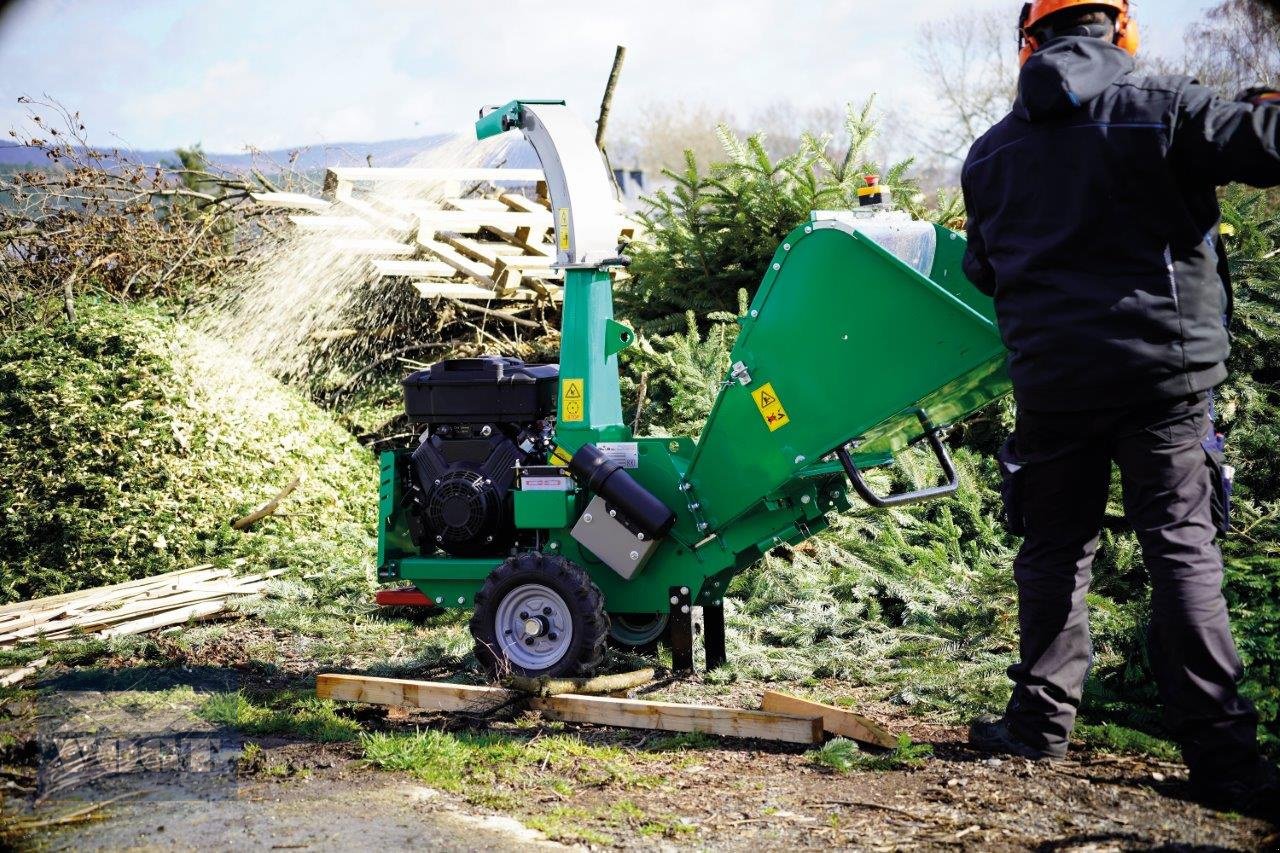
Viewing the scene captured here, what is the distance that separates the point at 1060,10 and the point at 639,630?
3.17 meters

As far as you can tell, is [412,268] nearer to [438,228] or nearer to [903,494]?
[438,228]

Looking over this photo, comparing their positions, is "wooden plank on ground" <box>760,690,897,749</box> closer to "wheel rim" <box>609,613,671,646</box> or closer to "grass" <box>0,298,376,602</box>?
"wheel rim" <box>609,613,671,646</box>

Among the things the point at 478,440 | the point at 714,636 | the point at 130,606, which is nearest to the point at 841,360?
the point at 714,636

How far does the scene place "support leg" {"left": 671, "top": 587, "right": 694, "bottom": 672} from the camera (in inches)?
191

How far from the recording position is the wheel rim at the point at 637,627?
17.5 feet

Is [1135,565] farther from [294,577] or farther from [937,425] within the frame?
[294,577]

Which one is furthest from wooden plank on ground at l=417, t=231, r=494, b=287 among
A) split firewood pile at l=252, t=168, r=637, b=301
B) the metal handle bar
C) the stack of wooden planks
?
the metal handle bar

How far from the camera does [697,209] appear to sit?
7.61 meters

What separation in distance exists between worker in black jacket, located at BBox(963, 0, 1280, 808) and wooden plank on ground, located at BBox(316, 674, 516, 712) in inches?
80.2

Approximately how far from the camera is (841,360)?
13.8ft

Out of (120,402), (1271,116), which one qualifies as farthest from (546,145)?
(120,402)

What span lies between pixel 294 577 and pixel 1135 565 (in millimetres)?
4582

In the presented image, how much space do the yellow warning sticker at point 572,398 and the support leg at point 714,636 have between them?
1000mm

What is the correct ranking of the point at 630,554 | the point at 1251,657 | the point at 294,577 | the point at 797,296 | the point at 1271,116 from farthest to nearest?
1. the point at 294,577
2. the point at 630,554
3. the point at 797,296
4. the point at 1251,657
5. the point at 1271,116
